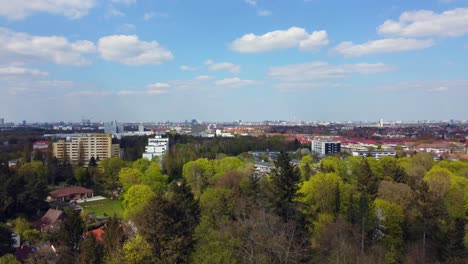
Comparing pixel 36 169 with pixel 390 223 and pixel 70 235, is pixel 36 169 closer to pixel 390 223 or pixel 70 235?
pixel 70 235

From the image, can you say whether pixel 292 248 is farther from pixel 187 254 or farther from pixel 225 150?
pixel 225 150

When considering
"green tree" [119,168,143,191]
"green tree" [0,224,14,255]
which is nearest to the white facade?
"green tree" [119,168,143,191]

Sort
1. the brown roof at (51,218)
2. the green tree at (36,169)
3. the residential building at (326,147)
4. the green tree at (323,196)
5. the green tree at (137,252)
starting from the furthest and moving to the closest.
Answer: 1. the residential building at (326,147)
2. the green tree at (36,169)
3. the brown roof at (51,218)
4. the green tree at (323,196)
5. the green tree at (137,252)

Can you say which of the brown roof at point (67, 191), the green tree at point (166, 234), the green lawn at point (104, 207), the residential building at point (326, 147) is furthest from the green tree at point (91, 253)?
the residential building at point (326, 147)

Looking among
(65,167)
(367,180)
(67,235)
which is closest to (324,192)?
(367,180)

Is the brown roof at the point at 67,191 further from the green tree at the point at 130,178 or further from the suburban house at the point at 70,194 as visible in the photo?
the green tree at the point at 130,178

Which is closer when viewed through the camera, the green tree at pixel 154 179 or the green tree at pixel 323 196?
the green tree at pixel 323 196
